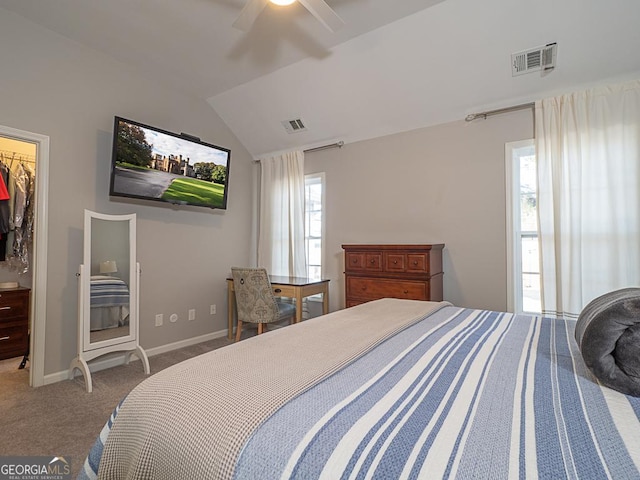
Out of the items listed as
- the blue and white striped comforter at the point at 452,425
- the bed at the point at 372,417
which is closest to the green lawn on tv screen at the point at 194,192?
the bed at the point at 372,417

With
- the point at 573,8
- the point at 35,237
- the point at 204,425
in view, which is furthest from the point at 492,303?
the point at 35,237

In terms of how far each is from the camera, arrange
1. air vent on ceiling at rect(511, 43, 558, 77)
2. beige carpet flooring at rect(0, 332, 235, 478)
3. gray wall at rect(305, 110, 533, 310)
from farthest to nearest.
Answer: gray wall at rect(305, 110, 533, 310)
air vent on ceiling at rect(511, 43, 558, 77)
beige carpet flooring at rect(0, 332, 235, 478)

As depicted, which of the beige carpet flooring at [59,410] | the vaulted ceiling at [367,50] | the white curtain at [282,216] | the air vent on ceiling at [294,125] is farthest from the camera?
the white curtain at [282,216]

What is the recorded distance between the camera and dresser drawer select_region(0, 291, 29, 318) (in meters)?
3.22

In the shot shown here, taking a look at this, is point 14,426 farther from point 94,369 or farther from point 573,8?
point 573,8

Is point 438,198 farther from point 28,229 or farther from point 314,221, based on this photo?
point 28,229

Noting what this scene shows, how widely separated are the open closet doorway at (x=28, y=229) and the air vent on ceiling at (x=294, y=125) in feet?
7.53

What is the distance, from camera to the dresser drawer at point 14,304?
127 inches

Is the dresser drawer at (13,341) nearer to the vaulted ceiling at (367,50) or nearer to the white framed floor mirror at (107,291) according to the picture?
the white framed floor mirror at (107,291)

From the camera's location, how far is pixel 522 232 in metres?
2.91

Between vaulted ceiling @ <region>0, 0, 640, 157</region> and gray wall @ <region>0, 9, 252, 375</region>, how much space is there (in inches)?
8.5

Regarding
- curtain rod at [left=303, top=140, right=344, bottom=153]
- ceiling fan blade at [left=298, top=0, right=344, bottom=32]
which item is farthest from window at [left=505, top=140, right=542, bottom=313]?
ceiling fan blade at [left=298, top=0, right=344, bottom=32]

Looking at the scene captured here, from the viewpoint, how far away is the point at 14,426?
1.98 m

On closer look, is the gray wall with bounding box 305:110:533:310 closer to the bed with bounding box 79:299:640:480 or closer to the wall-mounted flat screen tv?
the wall-mounted flat screen tv
